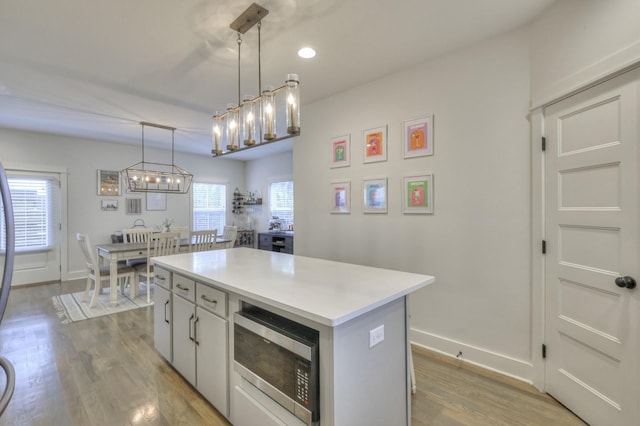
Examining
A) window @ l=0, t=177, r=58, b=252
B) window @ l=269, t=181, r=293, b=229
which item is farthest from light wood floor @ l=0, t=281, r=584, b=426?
window @ l=269, t=181, r=293, b=229

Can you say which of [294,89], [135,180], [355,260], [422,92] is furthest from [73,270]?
[422,92]

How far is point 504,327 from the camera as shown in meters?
2.38

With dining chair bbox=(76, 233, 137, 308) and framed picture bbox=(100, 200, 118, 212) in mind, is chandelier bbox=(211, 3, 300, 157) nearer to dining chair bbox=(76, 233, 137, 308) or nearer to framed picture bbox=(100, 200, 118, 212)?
dining chair bbox=(76, 233, 137, 308)

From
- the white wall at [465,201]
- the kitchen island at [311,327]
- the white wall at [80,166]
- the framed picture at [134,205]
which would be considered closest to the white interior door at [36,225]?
the white wall at [80,166]

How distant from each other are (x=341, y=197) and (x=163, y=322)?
210 centimetres

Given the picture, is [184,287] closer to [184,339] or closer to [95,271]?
[184,339]

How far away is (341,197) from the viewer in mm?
3467

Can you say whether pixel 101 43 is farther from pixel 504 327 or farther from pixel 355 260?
pixel 504 327

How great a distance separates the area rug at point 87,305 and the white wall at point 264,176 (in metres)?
3.22

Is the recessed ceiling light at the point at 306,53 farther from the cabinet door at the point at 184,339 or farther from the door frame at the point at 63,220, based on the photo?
the door frame at the point at 63,220

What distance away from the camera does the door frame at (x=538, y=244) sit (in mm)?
2152

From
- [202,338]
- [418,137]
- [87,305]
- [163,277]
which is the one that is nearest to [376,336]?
[202,338]

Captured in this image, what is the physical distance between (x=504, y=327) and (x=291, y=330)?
1.86m

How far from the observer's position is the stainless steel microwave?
1293 millimetres
